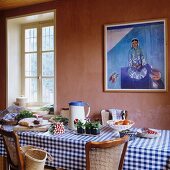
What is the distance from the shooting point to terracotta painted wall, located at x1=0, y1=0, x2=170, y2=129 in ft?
10.2

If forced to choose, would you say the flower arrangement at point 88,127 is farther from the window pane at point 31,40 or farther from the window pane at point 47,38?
the window pane at point 31,40

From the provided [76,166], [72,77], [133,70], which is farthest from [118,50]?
[76,166]

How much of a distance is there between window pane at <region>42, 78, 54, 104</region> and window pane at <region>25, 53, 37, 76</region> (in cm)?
30

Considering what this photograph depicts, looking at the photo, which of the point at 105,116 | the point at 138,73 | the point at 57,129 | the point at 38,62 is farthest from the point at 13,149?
the point at 38,62

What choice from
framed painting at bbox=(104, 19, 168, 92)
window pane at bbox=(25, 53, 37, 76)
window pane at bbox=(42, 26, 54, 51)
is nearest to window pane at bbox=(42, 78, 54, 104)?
window pane at bbox=(25, 53, 37, 76)

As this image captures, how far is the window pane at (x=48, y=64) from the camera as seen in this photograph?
4.19m

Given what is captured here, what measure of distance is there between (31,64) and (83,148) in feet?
9.57

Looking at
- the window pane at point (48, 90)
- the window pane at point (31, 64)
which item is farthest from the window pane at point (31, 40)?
the window pane at point (48, 90)

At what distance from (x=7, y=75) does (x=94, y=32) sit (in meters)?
1.86

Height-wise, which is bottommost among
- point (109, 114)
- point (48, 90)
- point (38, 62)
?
point (109, 114)

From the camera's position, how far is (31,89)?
4.45m

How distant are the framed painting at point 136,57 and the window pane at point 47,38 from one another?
1.22 metres

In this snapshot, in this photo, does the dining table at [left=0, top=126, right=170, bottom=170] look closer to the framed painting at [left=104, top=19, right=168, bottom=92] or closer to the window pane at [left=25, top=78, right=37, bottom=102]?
the framed painting at [left=104, top=19, right=168, bottom=92]

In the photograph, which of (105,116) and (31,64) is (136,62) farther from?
(31,64)
